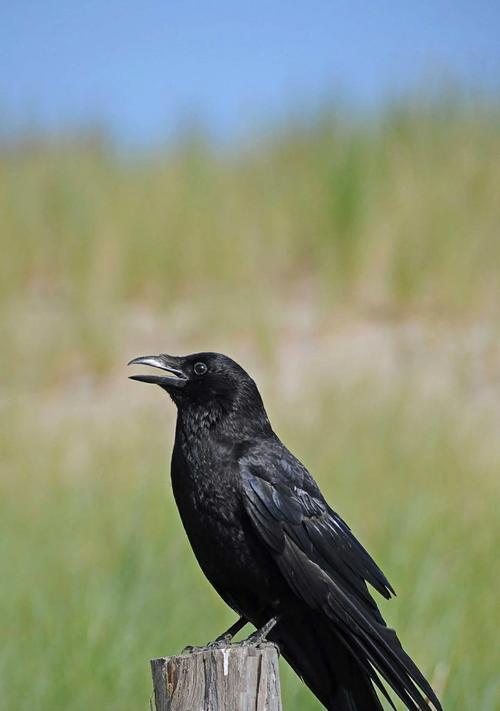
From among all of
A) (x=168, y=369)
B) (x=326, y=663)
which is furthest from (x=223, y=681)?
(x=168, y=369)

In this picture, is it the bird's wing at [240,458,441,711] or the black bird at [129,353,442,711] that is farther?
the black bird at [129,353,442,711]

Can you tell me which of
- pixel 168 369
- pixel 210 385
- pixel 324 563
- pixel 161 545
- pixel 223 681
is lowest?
pixel 223 681

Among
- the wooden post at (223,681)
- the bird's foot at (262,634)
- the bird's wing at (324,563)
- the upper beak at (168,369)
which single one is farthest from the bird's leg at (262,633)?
the upper beak at (168,369)

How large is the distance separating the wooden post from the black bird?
422 mm

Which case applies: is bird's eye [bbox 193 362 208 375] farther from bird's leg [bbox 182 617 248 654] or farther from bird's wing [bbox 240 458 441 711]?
bird's leg [bbox 182 617 248 654]

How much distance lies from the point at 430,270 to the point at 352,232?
2.74 feet

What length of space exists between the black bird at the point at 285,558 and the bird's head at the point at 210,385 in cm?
14

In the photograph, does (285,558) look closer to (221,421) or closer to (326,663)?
(326,663)

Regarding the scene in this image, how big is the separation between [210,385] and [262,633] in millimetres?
859


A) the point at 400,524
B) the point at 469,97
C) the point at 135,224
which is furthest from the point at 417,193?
the point at 400,524

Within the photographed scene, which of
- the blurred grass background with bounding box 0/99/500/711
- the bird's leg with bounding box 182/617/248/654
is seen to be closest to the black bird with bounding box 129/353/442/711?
the bird's leg with bounding box 182/617/248/654

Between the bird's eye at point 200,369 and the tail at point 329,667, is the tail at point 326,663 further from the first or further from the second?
the bird's eye at point 200,369

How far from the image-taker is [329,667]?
368cm

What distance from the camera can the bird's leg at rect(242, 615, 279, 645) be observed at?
11.9 ft
